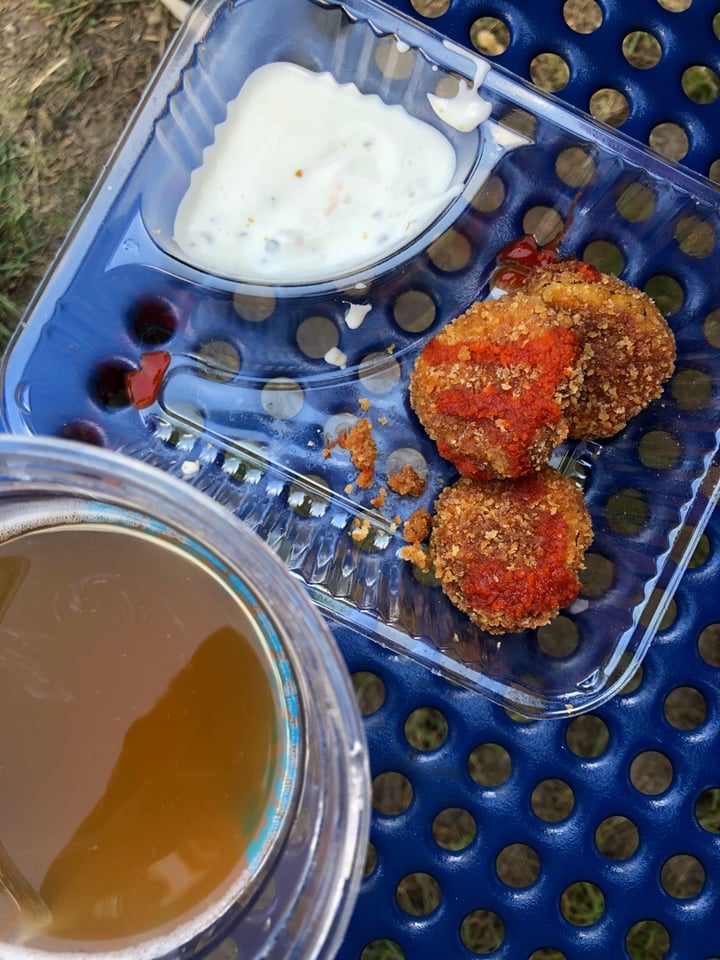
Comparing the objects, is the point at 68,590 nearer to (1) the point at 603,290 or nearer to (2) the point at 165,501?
A: (2) the point at 165,501

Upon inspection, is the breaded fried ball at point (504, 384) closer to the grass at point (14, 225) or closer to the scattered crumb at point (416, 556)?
the scattered crumb at point (416, 556)

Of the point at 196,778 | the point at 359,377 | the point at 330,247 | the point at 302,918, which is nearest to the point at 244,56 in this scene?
the point at 330,247

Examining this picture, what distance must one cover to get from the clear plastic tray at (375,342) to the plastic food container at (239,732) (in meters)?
0.15

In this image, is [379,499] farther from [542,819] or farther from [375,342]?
[542,819]

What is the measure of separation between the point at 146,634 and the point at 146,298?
1.27ft

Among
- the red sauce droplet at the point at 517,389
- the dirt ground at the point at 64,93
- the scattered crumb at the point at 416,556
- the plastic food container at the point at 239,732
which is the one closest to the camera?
the plastic food container at the point at 239,732

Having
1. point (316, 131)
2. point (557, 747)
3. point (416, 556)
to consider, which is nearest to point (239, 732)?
point (416, 556)

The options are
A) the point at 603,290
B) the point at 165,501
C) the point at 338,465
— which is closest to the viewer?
the point at 165,501

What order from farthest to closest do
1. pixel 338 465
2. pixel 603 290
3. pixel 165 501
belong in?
pixel 338 465, pixel 603 290, pixel 165 501

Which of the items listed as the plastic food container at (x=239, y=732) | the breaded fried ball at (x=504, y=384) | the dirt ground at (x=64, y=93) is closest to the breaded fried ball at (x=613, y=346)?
the breaded fried ball at (x=504, y=384)

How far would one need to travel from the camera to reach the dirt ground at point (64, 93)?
3.55ft

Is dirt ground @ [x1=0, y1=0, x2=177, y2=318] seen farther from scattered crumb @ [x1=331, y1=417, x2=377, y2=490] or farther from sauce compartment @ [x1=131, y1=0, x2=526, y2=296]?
scattered crumb @ [x1=331, y1=417, x2=377, y2=490]

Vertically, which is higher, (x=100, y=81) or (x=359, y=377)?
(x=100, y=81)

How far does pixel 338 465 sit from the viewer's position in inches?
39.8
